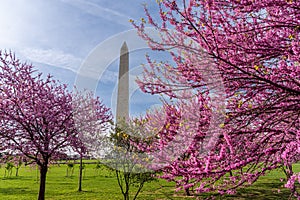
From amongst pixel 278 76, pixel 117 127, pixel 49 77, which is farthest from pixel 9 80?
pixel 278 76

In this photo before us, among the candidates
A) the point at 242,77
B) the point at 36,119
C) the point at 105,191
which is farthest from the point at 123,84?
the point at 242,77

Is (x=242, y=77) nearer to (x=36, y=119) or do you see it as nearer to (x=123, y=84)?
(x=36, y=119)

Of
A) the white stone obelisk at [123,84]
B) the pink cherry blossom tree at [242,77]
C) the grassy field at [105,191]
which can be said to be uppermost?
the white stone obelisk at [123,84]

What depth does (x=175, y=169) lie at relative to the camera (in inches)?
139

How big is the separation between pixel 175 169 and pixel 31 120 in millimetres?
8329

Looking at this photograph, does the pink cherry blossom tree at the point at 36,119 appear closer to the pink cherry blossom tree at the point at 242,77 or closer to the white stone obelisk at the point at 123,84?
the pink cherry blossom tree at the point at 242,77

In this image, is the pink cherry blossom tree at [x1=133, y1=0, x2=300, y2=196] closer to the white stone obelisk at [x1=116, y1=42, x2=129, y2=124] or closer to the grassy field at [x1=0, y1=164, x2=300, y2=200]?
the grassy field at [x1=0, y1=164, x2=300, y2=200]

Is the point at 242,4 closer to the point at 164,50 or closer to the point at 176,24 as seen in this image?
the point at 176,24

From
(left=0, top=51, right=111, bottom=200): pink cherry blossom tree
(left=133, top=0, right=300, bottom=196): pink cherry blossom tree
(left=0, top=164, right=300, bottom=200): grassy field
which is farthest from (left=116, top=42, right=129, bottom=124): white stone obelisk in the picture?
(left=133, top=0, right=300, bottom=196): pink cherry blossom tree

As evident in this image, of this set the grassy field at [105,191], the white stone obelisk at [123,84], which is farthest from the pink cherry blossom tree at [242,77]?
the white stone obelisk at [123,84]

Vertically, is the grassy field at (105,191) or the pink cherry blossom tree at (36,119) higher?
the pink cherry blossom tree at (36,119)

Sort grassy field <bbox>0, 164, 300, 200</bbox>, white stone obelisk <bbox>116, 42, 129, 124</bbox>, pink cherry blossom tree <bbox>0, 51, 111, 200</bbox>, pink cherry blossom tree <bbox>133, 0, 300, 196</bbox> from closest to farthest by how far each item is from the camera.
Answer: pink cherry blossom tree <bbox>133, 0, 300, 196</bbox>, pink cherry blossom tree <bbox>0, 51, 111, 200</bbox>, grassy field <bbox>0, 164, 300, 200</bbox>, white stone obelisk <bbox>116, 42, 129, 124</bbox>

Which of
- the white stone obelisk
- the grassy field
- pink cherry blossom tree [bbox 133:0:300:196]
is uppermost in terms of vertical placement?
the white stone obelisk

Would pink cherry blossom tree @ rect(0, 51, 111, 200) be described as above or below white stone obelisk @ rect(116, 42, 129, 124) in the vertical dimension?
below
